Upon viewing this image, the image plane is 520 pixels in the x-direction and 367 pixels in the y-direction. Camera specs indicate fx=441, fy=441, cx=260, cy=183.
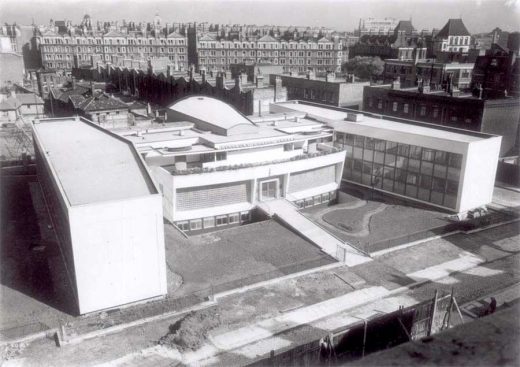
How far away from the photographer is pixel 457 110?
53719 mm

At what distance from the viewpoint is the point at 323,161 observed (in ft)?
140

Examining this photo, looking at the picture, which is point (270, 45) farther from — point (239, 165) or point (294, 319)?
point (294, 319)

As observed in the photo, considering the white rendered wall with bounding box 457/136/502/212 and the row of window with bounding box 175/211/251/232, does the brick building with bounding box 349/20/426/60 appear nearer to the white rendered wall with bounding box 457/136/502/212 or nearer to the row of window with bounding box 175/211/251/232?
the white rendered wall with bounding box 457/136/502/212

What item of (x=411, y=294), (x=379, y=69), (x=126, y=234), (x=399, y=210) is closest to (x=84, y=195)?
(x=126, y=234)

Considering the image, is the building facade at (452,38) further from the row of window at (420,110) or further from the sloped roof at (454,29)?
the row of window at (420,110)

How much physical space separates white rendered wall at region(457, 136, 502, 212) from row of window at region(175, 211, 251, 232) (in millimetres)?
19283

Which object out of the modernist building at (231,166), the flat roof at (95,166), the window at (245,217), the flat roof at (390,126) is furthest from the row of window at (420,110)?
the flat roof at (95,166)

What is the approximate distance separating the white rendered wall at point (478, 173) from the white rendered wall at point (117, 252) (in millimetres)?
27361

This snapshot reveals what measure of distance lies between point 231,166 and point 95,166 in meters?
12.2

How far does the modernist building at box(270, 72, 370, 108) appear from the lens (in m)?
70.1

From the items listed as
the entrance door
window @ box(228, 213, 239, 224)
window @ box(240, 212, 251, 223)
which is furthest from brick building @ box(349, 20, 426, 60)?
window @ box(228, 213, 239, 224)

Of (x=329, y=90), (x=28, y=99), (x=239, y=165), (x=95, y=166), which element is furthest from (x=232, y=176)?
(x=28, y=99)

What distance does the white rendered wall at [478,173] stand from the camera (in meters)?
38.4

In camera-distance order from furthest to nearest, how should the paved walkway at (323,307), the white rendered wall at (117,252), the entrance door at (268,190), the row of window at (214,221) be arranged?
the entrance door at (268,190) < the row of window at (214,221) < the white rendered wall at (117,252) < the paved walkway at (323,307)
